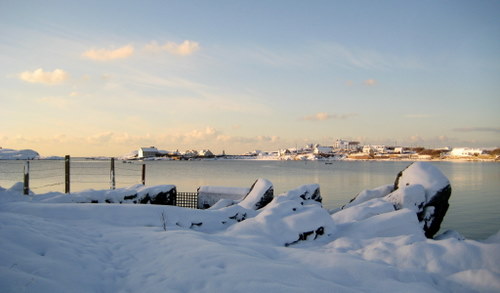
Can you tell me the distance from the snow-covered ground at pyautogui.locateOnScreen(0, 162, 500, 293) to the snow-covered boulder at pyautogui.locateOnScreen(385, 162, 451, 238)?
8.98 ft

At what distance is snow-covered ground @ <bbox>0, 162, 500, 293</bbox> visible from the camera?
439cm

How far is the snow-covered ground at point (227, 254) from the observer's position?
14.4 feet

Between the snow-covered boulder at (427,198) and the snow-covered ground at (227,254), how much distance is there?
274 centimetres

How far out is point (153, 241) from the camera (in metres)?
6.43

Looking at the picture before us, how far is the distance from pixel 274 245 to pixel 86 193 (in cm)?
817

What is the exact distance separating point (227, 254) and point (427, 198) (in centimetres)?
906

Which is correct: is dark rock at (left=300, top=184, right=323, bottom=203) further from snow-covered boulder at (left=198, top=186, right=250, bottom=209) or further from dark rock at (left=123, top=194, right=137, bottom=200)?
dark rock at (left=123, top=194, right=137, bottom=200)

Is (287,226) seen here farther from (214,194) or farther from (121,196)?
(214,194)

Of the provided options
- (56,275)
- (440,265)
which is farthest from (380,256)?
(56,275)

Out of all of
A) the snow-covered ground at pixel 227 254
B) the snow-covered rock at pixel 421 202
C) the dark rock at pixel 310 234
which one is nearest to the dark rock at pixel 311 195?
the snow-covered rock at pixel 421 202

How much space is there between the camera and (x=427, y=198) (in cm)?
1169

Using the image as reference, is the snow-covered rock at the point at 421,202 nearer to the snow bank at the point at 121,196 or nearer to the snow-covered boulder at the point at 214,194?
the snow-covered boulder at the point at 214,194

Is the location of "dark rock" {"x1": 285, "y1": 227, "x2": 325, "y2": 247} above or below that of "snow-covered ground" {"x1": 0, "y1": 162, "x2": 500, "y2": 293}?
below

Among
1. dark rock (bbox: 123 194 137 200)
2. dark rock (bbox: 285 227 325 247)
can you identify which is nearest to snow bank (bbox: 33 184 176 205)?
dark rock (bbox: 123 194 137 200)
